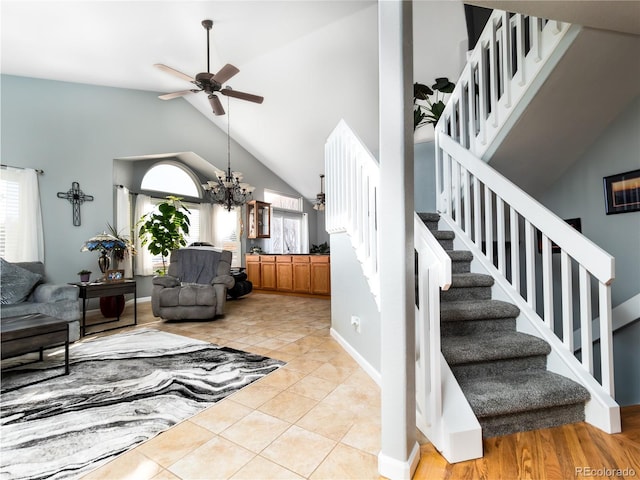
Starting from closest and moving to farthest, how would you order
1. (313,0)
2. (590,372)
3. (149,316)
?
(590,372)
(313,0)
(149,316)

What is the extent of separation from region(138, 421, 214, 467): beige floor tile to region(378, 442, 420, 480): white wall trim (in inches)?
35.6

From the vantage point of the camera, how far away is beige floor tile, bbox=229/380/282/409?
190 cm

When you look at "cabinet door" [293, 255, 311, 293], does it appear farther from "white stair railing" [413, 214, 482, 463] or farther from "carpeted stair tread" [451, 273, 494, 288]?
"white stair railing" [413, 214, 482, 463]

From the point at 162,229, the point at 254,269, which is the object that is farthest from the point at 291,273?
the point at 162,229

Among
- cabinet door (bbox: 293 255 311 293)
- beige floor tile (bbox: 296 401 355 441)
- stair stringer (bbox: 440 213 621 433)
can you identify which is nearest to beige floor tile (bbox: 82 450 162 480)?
beige floor tile (bbox: 296 401 355 441)

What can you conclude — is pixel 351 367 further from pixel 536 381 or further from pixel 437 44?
pixel 437 44

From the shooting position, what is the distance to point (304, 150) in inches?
256

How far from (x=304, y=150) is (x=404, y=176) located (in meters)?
5.54

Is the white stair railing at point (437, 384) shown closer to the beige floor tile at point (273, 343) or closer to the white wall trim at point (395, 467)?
the white wall trim at point (395, 467)

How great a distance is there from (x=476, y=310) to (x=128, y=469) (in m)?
2.17

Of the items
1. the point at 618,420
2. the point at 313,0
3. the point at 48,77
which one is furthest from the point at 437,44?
the point at 48,77

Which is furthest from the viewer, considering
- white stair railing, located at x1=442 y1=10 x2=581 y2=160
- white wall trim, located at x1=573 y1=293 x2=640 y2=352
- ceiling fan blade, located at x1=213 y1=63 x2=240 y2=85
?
ceiling fan blade, located at x1=213 y1=63 x2=240 y2=85

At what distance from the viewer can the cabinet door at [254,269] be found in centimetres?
668

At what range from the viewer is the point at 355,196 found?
2.46 meters
